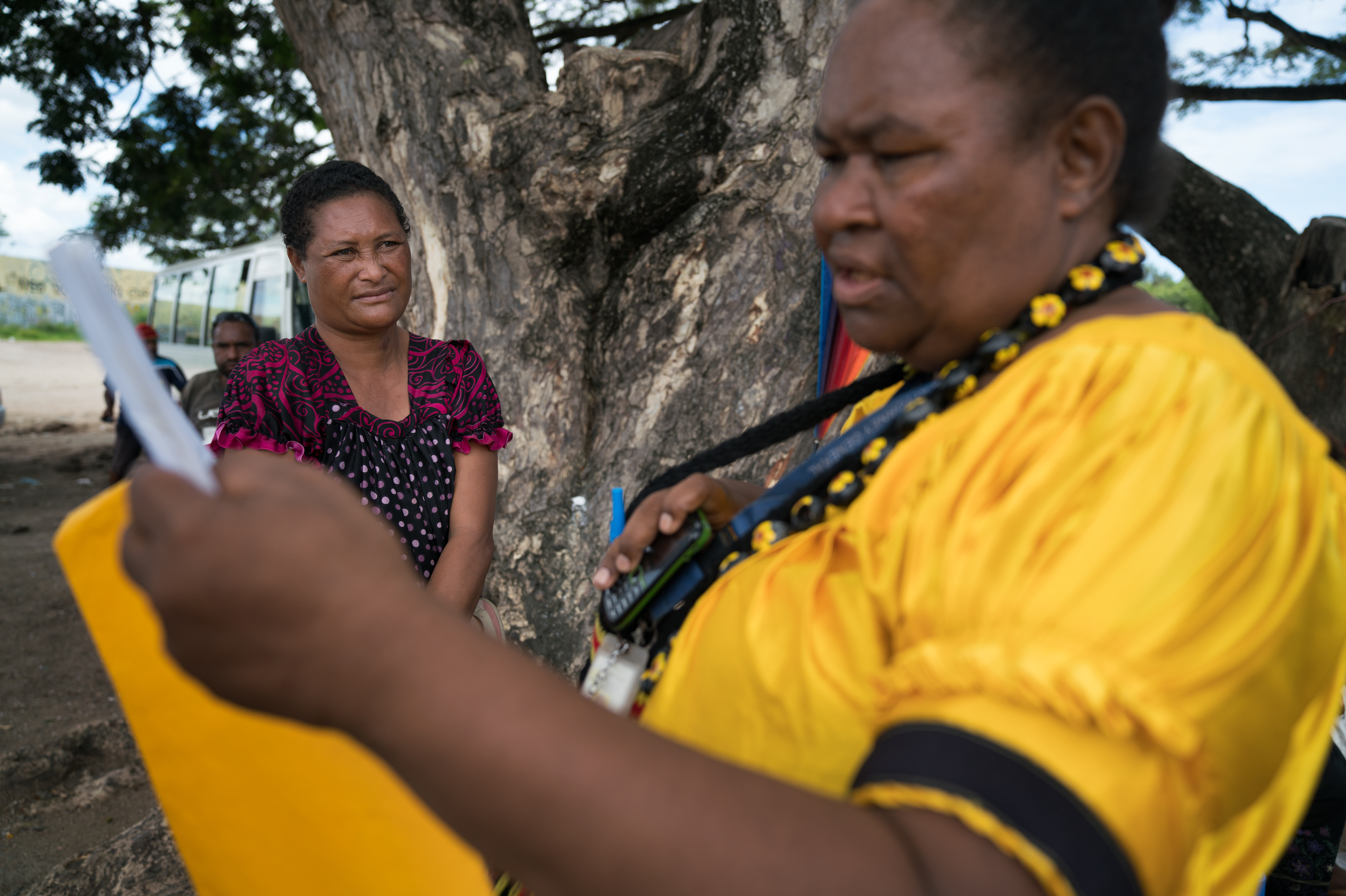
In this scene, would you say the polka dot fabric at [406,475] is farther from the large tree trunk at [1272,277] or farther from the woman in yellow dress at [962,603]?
the large tree trunk at [1272,277]

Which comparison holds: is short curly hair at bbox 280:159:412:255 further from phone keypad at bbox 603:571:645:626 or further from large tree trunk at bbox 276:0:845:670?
phone keypad at bbox 603:571:645:626

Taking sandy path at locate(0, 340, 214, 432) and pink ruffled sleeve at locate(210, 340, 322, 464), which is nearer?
pink ruffled sleeve at locate(210, 340, 322, 464)

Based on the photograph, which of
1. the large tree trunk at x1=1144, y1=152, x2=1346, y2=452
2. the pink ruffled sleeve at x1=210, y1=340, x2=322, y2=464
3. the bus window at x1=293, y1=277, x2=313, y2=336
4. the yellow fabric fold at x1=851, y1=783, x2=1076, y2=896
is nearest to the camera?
the yellow fabric fold at x1=851, y1=783, x2=1076, y2=896

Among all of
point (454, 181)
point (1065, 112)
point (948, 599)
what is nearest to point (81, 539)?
point (948, 599)

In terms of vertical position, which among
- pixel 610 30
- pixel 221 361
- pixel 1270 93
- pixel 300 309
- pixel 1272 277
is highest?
pixel 610 30

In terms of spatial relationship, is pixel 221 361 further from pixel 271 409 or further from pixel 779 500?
pixel 779 500

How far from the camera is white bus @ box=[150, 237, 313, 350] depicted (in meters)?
9.34

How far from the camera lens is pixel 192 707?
3.41 feet

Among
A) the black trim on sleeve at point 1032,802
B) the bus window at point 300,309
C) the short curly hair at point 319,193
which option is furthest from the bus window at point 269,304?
the black trim on sleeve at point 1032,802

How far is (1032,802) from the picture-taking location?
0.62 meters

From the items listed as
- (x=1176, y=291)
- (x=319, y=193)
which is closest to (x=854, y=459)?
(x=319, y=193)

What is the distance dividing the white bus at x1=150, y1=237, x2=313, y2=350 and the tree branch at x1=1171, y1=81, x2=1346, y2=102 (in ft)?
25.4

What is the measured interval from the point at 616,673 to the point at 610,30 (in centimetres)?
796

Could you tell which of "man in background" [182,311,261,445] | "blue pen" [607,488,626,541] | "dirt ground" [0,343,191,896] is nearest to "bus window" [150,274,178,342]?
"dirt ground" [0,343,191,896]
